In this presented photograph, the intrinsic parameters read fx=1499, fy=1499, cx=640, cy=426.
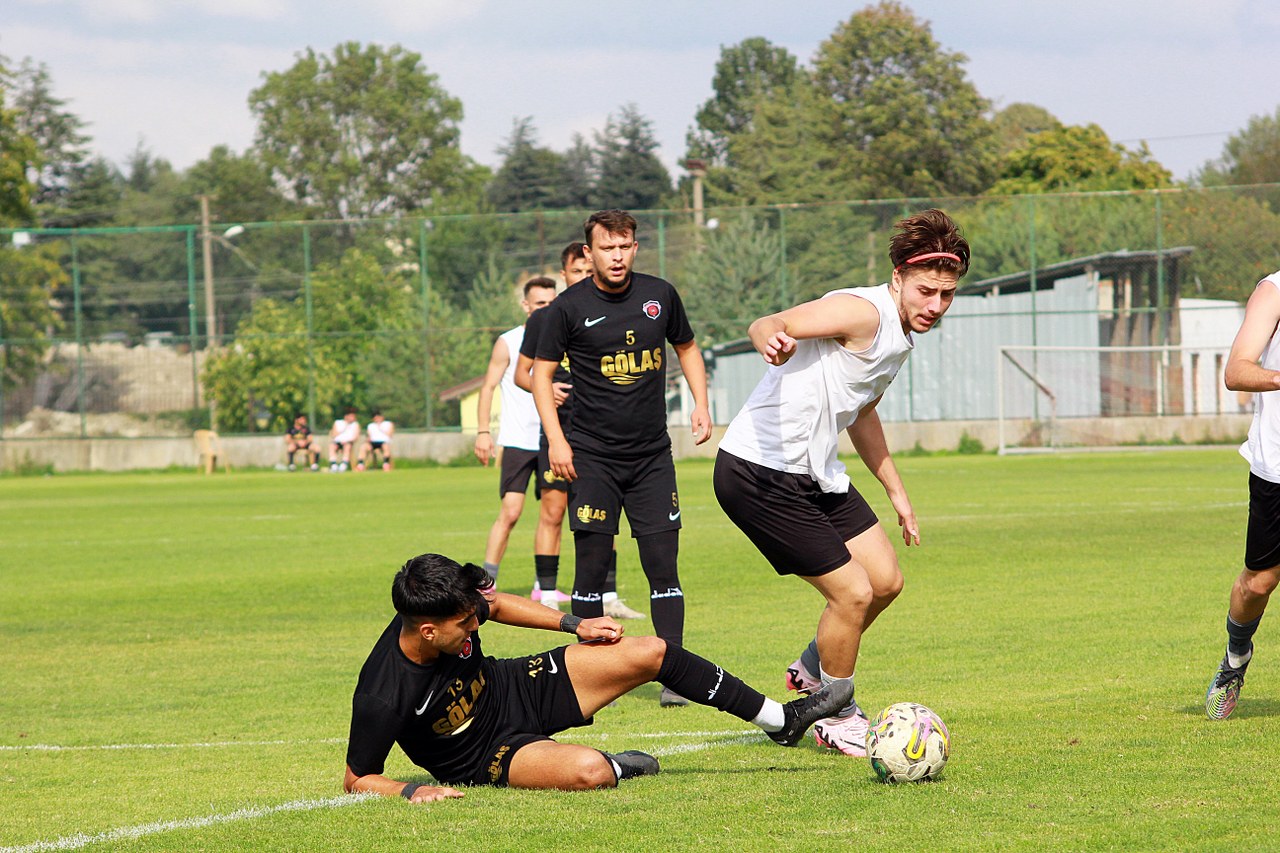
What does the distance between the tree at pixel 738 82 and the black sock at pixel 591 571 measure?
101019 millimetres

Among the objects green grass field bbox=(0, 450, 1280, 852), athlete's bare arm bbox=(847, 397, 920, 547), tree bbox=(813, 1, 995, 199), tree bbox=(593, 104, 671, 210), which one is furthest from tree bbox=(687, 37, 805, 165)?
athlete's bare arm bbox=(847, 397, 920, 547)

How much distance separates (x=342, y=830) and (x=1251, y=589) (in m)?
3.90

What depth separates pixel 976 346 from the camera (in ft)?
119

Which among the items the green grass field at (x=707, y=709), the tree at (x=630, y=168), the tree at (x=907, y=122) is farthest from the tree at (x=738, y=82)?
the green grass field at (x=707, y=709)

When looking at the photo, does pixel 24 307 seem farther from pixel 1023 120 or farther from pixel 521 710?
pixel 1023 120

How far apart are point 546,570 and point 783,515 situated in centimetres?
508

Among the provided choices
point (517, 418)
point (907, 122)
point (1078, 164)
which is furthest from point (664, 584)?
point (907, 122)

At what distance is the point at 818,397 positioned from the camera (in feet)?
19.7

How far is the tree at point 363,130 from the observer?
3489 inches

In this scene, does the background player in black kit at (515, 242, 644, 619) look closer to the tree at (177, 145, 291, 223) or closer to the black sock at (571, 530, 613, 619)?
the black sock at (571, 530, 613, 619)

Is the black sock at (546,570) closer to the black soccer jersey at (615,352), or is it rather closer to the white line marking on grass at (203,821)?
the black soccer jersey at (615,352)

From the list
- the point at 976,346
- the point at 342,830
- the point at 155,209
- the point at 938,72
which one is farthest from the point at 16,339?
the point at 155,209

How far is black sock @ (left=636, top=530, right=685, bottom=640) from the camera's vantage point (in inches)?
290

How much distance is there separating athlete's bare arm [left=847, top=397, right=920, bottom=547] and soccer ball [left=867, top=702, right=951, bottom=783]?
123 centimetres
